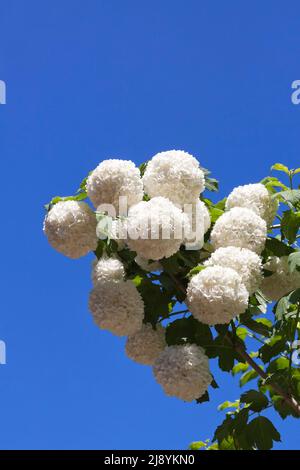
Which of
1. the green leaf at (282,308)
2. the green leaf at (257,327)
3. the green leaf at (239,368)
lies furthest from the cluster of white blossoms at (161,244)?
the green leaf at (239,368)

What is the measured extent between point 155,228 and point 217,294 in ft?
1.44

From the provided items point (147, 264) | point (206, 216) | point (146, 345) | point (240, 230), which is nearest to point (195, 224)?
point (206, 216)

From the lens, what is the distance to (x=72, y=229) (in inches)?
140

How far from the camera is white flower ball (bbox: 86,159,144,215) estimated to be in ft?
11.8

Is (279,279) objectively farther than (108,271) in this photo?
Yes

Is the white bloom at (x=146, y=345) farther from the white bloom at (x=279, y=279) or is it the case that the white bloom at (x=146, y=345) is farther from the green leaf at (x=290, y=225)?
the green leaf at (x=290, y=225)

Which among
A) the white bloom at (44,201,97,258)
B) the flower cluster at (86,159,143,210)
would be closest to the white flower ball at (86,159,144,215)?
the flower cluster at (86,159,143,210)

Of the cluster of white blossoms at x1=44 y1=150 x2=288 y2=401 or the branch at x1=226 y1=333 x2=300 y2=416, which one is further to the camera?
the branch at x1=226 y1=333 x2=300 y2=416

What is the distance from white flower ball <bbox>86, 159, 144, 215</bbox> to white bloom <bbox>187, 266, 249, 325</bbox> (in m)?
0.56

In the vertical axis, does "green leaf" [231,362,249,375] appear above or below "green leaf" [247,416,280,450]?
above

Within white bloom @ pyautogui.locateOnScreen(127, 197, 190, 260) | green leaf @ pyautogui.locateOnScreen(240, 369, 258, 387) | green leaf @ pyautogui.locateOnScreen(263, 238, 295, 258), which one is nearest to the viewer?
white bloom @ pyautogui.locateOnScreen(127, 197, 190, 260)

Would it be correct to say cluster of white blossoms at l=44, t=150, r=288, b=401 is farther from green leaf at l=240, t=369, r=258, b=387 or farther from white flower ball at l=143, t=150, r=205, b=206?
green leaf at l=240, t=369, r=258, b=387

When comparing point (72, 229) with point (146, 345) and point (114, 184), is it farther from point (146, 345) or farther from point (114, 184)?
point (146, 345)
